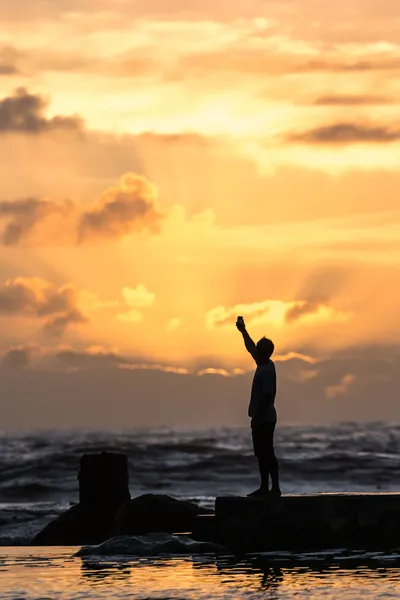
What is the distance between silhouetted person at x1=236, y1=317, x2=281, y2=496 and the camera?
42.7 ft

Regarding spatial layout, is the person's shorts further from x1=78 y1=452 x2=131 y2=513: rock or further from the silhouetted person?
x1=78 y1=452 x2=131 y2=513: rock

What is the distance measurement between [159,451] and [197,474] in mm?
9718

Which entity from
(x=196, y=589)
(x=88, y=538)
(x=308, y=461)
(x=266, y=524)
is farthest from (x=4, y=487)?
(x=196, y=589)

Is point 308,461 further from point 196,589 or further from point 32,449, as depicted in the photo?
point 196,589

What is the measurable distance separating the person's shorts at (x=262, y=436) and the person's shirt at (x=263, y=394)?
0.06m

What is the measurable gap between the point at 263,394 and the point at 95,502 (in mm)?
5592

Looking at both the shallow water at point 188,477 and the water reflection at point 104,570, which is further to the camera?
the shallow water at point 188,477

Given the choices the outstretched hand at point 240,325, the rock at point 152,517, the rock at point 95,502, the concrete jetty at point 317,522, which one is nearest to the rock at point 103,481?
the rock at point 95,502

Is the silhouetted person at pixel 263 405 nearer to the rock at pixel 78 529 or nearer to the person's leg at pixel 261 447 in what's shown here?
the person's leg at pixel 261 447

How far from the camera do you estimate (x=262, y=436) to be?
13.0 meters

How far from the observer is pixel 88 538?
17203 millimetres

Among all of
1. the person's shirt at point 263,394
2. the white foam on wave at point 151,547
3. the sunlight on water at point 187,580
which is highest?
the person's shirt at point 263,394

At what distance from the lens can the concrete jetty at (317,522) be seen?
13.2 metres

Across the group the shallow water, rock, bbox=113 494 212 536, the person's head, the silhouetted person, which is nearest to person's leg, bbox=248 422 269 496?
the silhouetted person
